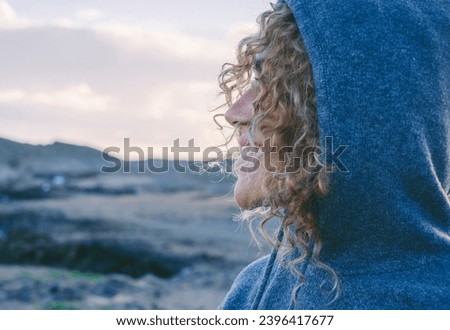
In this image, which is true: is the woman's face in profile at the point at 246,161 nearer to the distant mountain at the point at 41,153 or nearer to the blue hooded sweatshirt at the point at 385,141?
the blue hooded sweatshirt at the point at 385,141

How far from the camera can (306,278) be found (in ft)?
6.29

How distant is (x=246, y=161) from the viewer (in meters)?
1.96

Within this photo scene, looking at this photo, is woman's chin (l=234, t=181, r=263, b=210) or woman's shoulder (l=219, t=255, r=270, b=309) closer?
woman's chin (l=234, t=181, r=263, b=210)

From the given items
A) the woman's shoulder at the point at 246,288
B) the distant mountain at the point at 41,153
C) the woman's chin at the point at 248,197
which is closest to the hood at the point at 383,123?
the woman's chin at the point at 248,197

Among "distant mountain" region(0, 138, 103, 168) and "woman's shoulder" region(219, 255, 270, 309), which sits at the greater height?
"distant mountain" region(0, 138, 103, 168)

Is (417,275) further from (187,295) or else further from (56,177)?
(56,177)

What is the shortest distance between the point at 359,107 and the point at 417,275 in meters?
0.46

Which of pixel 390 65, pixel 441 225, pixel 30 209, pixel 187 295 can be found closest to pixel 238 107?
pixel 390 65

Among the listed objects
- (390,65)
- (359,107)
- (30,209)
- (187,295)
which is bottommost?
(187,295)

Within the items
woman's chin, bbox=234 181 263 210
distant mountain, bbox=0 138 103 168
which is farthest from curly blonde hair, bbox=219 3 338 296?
distant mountain, bbox=0 138 103 168

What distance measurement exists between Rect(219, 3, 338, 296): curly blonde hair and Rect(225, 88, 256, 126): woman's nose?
47 millimetres

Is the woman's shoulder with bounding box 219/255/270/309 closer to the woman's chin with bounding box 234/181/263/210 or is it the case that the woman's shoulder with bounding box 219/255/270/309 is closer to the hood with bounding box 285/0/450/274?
the woman's chin with bounding box 234/181/263/210

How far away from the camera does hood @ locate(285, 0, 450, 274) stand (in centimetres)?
169

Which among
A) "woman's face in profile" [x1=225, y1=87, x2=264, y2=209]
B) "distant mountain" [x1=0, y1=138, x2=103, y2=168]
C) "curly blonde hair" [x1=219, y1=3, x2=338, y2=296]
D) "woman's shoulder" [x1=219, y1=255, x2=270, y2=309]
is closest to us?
"curly blonde hair" [x1=219, y1=3, x2=338, y2=296]
